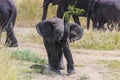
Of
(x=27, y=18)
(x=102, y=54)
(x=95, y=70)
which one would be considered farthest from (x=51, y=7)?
(x=95, y=70)

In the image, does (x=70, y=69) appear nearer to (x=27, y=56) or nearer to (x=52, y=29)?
(x=52, y=29)

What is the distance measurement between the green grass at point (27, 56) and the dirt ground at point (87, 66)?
23.8 inches

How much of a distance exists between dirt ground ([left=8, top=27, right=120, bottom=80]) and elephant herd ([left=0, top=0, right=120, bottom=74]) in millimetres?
233

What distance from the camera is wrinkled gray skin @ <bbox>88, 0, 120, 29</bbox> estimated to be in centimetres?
1656

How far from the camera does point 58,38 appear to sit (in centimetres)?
890

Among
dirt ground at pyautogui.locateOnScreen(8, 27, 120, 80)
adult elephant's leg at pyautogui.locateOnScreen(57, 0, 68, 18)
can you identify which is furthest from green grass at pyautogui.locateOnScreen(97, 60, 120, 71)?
adult elephant's leg at pyautogui.locateOnScreen(57, 0, 68, 18)

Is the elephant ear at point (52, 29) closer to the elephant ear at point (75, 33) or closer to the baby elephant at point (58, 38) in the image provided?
the baby elephant at point (58, 38)

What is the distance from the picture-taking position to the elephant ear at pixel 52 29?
890 centimetres

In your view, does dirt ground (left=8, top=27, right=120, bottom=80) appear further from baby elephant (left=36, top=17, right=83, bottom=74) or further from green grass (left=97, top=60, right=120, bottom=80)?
baby elephant (left=36, top=17, right=83, bottom=74)

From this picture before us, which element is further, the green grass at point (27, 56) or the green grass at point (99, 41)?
the green grass at point (99, 41)

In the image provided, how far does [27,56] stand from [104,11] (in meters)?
6.97

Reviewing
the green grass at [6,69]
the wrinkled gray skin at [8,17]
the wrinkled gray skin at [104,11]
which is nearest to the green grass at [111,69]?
the green grass at [6,69]

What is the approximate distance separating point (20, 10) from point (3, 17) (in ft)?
28.0

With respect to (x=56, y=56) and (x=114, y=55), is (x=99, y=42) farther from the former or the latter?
(x=56, y=56)
